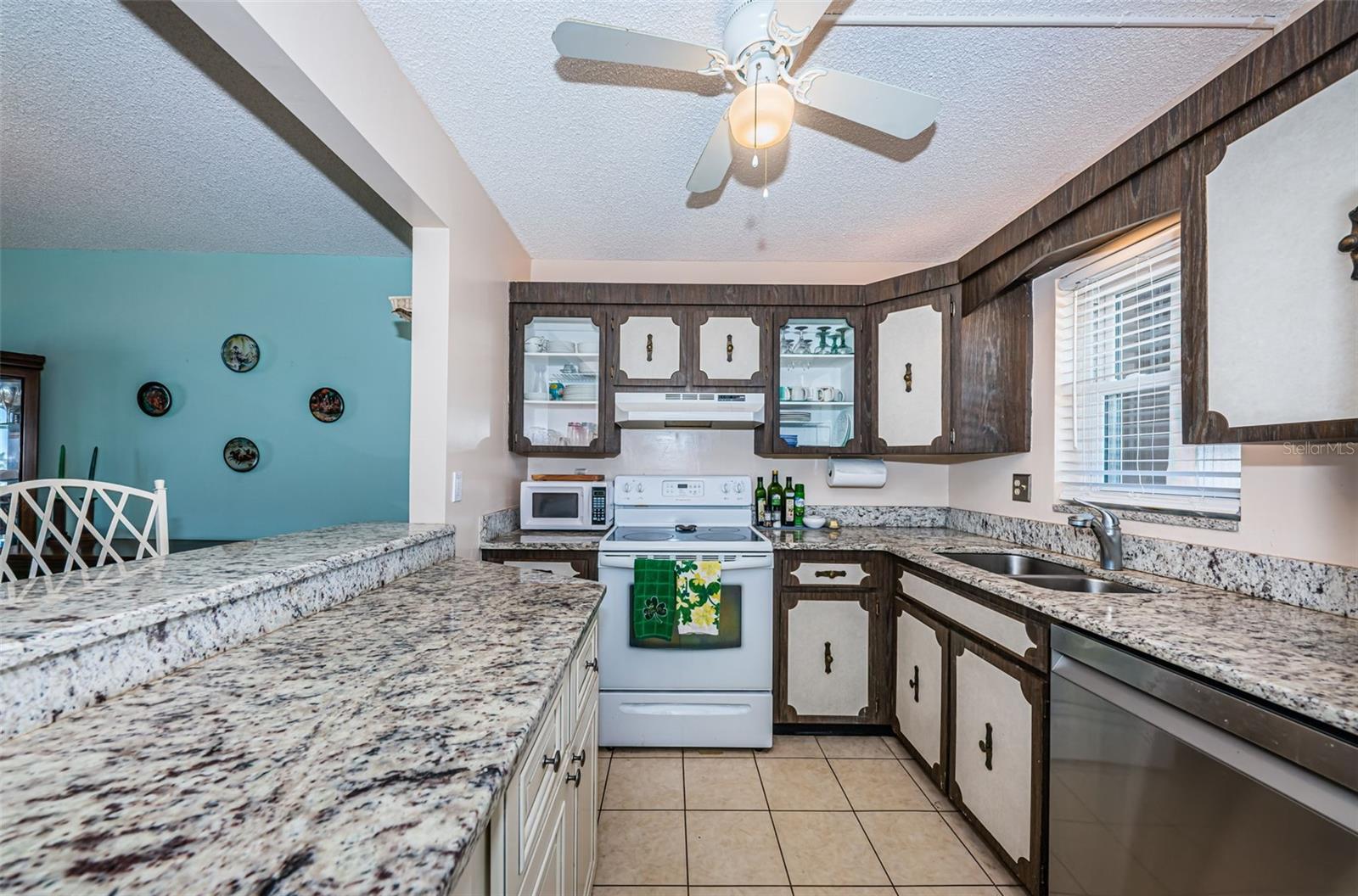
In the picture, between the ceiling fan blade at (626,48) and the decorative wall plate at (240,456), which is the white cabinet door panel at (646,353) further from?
the decorative wall plate at (240,456)

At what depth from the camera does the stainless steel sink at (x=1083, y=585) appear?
5.54ft

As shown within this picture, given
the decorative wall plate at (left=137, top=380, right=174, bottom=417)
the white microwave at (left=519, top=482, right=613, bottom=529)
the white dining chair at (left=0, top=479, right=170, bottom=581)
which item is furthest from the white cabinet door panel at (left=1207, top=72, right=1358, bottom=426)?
the decorative wall plate at (left=137, top=380, right=174, bottom=417)

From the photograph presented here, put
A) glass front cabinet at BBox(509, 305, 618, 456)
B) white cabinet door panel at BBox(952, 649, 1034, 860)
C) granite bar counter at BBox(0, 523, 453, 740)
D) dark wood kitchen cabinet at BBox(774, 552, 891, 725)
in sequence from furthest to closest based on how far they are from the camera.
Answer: glass front cabinet at BBox(509, 305, 618, 456) → dark wood kitchen cabinet at BBox(774, 552, 891, 725) → white cabinet door panel at BBox(952, 649, 1034, 860) → granite bar counter at BBox(0, 523, 453, 740)

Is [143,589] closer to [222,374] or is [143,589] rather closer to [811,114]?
[811,114]

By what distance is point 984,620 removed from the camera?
1.75 metres

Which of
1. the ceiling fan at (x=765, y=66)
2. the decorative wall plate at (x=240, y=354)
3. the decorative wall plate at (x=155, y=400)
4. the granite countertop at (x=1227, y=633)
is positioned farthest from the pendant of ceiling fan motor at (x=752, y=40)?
the decorative wall plate at (x=155, y=400)

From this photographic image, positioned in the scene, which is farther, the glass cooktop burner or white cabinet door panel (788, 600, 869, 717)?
the glass cooktop burner

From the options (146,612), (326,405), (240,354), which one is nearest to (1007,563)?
(146,612)

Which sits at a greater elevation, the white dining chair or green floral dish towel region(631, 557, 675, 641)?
the white dining chair

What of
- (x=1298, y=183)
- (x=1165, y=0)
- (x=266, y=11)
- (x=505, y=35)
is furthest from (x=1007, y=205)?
(x=266, y=11)

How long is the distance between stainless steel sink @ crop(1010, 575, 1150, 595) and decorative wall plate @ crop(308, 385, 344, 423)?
12.1ft

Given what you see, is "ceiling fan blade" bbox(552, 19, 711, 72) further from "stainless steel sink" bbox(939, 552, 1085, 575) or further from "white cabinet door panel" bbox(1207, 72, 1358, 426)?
"stainless steel sink" bbox(939, 552, 1085, 575)

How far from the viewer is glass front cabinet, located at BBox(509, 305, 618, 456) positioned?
288 cm

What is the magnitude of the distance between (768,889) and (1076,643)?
1166 mm
